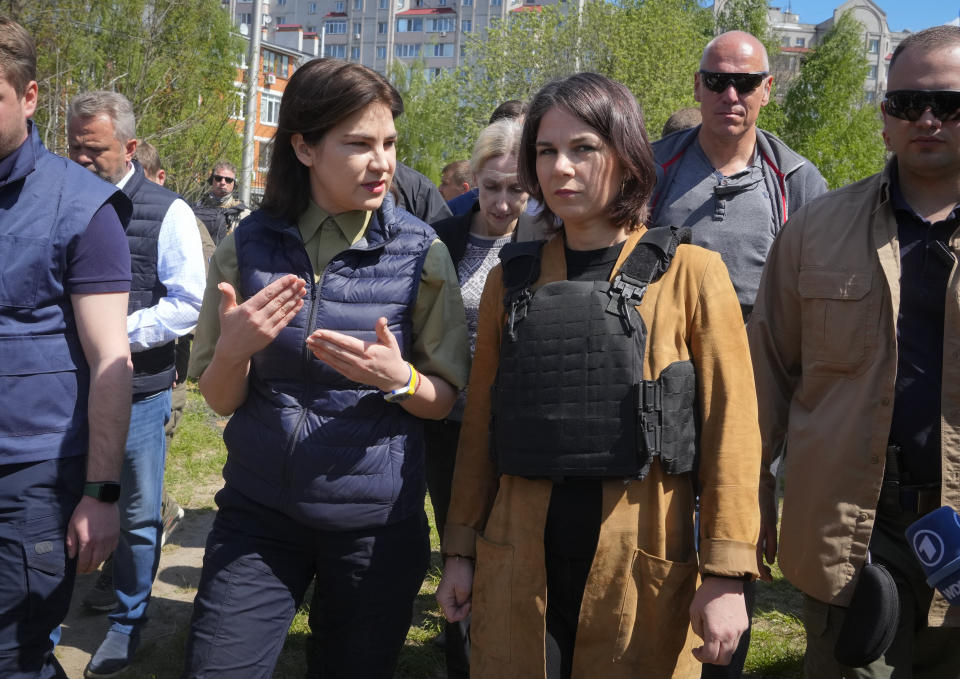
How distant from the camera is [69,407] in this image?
8.99 feet

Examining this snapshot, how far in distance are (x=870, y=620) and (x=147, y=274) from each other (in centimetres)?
345

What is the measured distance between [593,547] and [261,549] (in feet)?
2.99

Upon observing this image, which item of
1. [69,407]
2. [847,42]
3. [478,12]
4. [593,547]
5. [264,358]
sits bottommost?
[593,547]

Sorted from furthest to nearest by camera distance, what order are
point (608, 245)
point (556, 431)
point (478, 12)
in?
point (478, 12), point (608, 245), point (556, 431)

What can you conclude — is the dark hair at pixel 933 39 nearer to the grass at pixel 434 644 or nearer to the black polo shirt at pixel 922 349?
the black polo shirt at pixel 922 349

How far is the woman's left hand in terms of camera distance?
8.01 feet

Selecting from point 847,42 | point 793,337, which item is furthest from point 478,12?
point 793,337

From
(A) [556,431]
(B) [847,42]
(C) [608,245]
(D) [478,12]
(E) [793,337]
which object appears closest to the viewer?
(A) [556,431]

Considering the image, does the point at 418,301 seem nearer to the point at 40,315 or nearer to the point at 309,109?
the point at 309,109

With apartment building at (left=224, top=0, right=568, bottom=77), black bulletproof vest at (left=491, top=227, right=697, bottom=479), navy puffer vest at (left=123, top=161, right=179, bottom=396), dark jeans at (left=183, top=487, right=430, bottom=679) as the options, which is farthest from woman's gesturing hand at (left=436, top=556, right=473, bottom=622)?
apartment building at (left=224, top=0, right=568, bottom=77)

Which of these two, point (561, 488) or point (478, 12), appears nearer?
point (561, 488)

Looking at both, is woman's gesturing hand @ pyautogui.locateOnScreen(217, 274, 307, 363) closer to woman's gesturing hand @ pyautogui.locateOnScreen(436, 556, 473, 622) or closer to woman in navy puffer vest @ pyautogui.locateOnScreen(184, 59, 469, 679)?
woman in navy puffer vest @ pyautogui.locateOnScreen(184, 59, 469, 679)

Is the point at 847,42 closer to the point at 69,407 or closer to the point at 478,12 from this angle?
the point at 69,407

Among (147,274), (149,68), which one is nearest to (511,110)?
(147,274)
